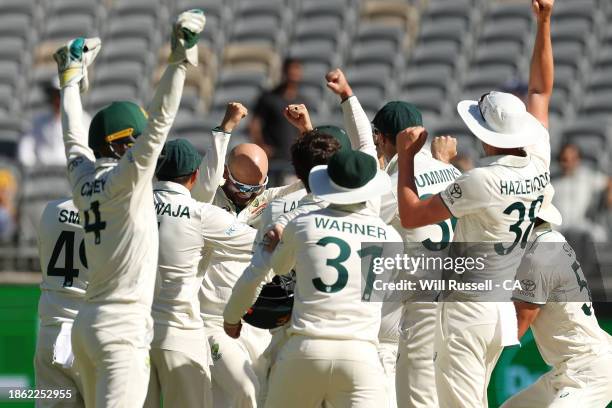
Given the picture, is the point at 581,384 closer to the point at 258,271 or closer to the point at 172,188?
the point at 258,271

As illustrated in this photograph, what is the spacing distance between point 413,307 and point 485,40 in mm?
9171

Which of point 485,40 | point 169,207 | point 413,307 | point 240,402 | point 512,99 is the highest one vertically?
point 485,40

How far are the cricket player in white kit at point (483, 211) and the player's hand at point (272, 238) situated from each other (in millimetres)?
823

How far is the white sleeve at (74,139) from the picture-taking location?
271 inches

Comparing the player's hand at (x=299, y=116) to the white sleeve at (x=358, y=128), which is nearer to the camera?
the white sleeve at (x=358, y=128)

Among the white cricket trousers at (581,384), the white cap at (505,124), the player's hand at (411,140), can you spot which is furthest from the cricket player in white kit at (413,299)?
the white cricket trousers at (581,384)

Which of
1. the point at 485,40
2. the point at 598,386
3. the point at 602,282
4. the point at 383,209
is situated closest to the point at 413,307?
the point at 383,209

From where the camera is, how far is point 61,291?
749 centimetres

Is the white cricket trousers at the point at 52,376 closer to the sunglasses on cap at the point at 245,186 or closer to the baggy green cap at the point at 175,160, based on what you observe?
the baggy green cap at the point at 175,160

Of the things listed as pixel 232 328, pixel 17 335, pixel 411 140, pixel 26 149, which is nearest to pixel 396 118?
Answer: pixel 411 140

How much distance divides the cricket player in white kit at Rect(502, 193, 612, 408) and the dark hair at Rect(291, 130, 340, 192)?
168 cm

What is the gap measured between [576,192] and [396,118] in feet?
13.9

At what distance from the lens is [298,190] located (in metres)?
8.50

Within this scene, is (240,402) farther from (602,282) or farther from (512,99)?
(602,282)
